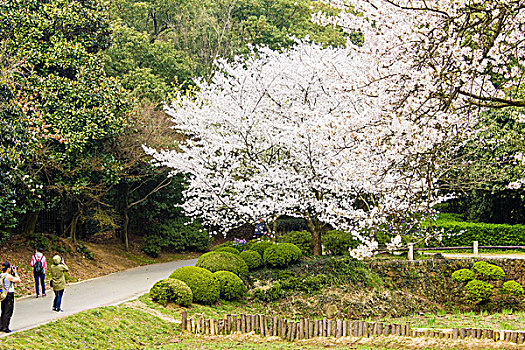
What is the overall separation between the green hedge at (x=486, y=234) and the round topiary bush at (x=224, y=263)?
9.64 meters

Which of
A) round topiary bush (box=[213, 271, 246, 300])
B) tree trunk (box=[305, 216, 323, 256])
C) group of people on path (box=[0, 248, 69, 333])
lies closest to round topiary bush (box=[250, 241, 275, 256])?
tree trunk (box=[305, 216, 323, 256])

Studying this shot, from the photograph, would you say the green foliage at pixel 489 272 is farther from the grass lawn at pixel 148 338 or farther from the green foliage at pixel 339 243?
the green foliage at pixel 339 243

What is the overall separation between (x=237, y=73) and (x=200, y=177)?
387 centimetres

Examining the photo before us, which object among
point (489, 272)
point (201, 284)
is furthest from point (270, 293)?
point (489, 272)

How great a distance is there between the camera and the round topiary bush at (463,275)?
14.8m

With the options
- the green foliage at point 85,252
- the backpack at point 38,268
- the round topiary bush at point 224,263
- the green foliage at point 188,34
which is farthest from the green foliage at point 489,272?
the green foliage at point 188,34

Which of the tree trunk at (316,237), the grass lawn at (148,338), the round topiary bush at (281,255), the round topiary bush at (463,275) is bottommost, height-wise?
the grass lawn at (148,338)

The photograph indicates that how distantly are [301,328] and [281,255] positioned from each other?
4.22 m

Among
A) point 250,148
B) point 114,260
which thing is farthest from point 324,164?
point 114,260

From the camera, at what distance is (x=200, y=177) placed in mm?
14539

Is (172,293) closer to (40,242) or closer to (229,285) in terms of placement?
(229,285)

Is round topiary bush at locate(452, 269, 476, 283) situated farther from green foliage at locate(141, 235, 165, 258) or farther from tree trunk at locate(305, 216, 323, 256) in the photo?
green foliage at locate(141, 235, 165, 258)

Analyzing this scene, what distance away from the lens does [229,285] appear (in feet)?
42.0

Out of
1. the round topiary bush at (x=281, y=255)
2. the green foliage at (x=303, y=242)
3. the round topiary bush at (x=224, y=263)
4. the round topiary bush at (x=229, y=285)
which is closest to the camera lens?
the round topiary bush at (x=229, y=285)
